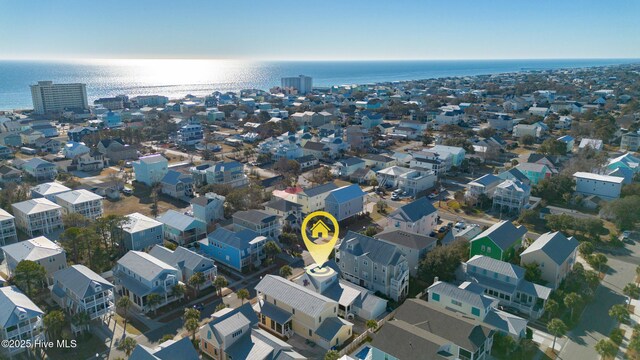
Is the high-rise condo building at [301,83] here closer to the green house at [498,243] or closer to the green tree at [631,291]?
the green house at [498,243]

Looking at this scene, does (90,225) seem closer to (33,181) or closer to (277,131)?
(33,181)

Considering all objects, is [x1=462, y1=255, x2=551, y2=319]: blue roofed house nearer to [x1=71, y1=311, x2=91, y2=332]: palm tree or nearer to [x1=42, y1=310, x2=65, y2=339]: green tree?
[x1=71, y1=311, x2=91, y2=332]: palm tree

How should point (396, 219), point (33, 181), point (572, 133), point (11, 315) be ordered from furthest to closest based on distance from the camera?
point (572, 133) < point (33, 181) < point (396, 219) < point (11, 315)

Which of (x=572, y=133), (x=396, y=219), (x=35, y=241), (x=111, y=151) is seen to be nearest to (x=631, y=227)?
(x=396, y=219)

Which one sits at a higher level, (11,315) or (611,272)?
(11,315)

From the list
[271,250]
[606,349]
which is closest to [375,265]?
[271,250]

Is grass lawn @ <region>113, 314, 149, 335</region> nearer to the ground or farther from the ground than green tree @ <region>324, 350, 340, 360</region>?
nearer to the ground

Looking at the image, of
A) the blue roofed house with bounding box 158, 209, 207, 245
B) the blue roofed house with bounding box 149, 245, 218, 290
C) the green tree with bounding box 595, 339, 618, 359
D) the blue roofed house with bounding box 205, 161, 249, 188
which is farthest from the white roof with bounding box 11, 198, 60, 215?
the green tree with bounding box 595, 339, 618, 359

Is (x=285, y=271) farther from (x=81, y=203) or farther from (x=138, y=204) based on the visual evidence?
(x=138, y=204)
